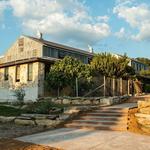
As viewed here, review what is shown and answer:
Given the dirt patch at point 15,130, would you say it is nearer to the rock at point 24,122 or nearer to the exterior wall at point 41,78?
the rock at point 24,122

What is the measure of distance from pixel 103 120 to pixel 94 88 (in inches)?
441

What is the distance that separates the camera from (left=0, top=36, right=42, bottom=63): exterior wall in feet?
116

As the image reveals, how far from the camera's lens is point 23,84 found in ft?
92.0

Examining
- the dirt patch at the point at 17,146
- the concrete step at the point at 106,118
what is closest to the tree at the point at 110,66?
the concrete step at the point at 106,118

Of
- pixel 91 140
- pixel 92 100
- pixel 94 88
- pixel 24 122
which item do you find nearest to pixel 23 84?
pixel 94 88

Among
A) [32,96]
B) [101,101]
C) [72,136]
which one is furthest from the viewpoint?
[32,96]

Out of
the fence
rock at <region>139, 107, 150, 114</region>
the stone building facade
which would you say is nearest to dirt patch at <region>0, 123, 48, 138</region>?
rock at <region>139, 107, 150, 114</region>

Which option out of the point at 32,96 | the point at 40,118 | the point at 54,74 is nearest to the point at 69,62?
the point at 54,74

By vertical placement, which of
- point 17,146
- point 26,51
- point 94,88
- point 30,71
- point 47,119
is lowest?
point 17,146

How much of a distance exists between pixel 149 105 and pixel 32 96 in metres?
15.6

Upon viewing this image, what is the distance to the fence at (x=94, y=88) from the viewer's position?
23.8 metres

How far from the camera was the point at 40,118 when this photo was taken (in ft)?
46.4

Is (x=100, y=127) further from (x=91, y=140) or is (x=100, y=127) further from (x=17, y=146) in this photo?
(x=17, y=146)

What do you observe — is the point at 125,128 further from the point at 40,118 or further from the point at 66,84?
the point at 66,84
